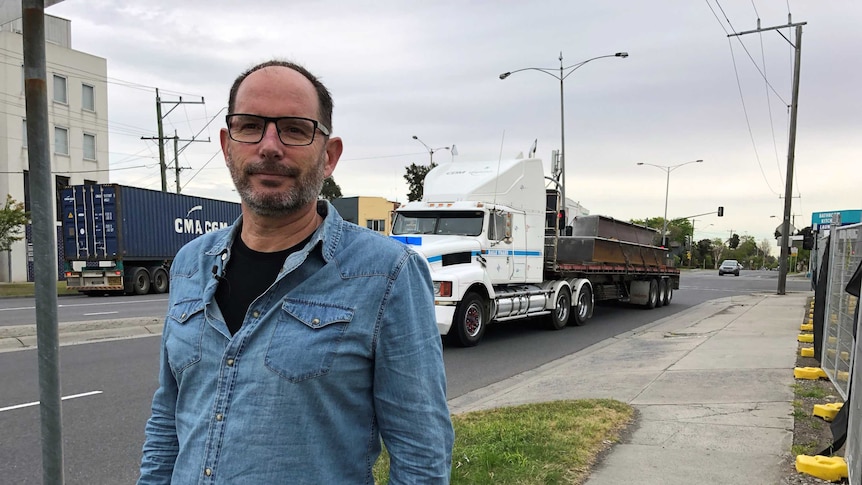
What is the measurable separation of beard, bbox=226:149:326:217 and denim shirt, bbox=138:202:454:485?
0.12 metres

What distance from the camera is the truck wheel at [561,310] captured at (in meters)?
12.7

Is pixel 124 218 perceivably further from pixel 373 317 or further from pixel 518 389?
pixel 373 317

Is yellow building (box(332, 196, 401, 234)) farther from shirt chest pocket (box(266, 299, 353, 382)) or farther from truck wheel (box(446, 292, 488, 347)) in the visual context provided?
shirt chest pocket (box(266, 299, 353, 382))

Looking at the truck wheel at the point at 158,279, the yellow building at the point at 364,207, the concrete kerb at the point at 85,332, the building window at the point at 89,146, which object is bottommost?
the truck wheel at the point at 158,279

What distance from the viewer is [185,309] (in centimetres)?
178

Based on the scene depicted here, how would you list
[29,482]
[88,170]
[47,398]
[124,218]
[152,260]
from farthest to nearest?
1. [88,170]
2. [152,260]
3. [124,218]
4. [29,482]
5. [47,398]

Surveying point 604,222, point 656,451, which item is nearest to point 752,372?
point 656,451

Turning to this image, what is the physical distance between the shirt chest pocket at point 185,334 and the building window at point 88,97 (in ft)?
118

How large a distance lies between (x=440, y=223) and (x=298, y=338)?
9.44 m

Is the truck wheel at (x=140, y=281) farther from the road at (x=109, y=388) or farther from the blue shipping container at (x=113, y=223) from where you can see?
the road at (x=109, y=388)

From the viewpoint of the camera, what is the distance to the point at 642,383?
22.3 ft

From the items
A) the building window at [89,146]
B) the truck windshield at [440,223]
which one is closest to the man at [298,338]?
the truck windshield at [440,223]

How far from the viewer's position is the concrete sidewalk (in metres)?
4.11

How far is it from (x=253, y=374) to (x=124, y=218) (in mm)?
21312
